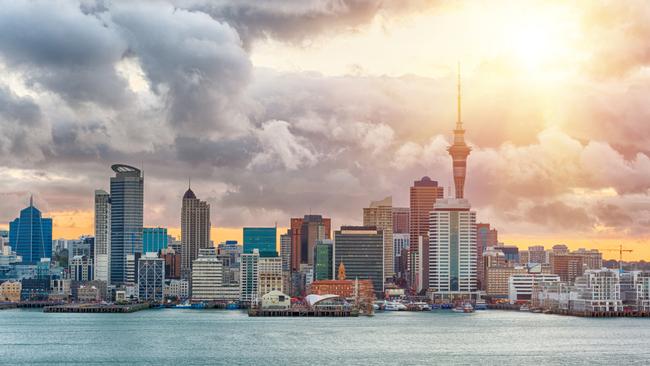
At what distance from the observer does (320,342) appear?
4449 inches

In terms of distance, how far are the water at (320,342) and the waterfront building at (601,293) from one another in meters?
31.0

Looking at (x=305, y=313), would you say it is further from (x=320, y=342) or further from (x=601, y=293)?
(x=320, y=342)

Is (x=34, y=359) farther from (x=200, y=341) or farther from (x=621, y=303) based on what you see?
(x=621, y=303)

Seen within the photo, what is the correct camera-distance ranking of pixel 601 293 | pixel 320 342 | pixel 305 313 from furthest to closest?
1. pixel 601 293
2. pixel 305 313
3. pixel 320 342

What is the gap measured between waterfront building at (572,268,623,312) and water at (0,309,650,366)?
1221 inches

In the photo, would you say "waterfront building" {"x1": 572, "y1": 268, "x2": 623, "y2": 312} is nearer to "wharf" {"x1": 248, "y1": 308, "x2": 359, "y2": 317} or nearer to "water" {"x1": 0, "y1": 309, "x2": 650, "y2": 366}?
"water" {"x1": 0, "y1": 309, "x2": 650, "y2": 366}

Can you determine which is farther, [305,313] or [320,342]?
[305,313]

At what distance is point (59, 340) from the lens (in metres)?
118

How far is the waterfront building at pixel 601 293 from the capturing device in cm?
19038

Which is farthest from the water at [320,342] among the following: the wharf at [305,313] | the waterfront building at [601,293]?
the waterfront building at [601,293]

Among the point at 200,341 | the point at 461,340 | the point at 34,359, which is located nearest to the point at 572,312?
the point at 461,340

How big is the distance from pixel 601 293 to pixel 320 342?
89.9m

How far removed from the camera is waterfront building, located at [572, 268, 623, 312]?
190m

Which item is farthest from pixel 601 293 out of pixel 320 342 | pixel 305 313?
pixel 320 342
